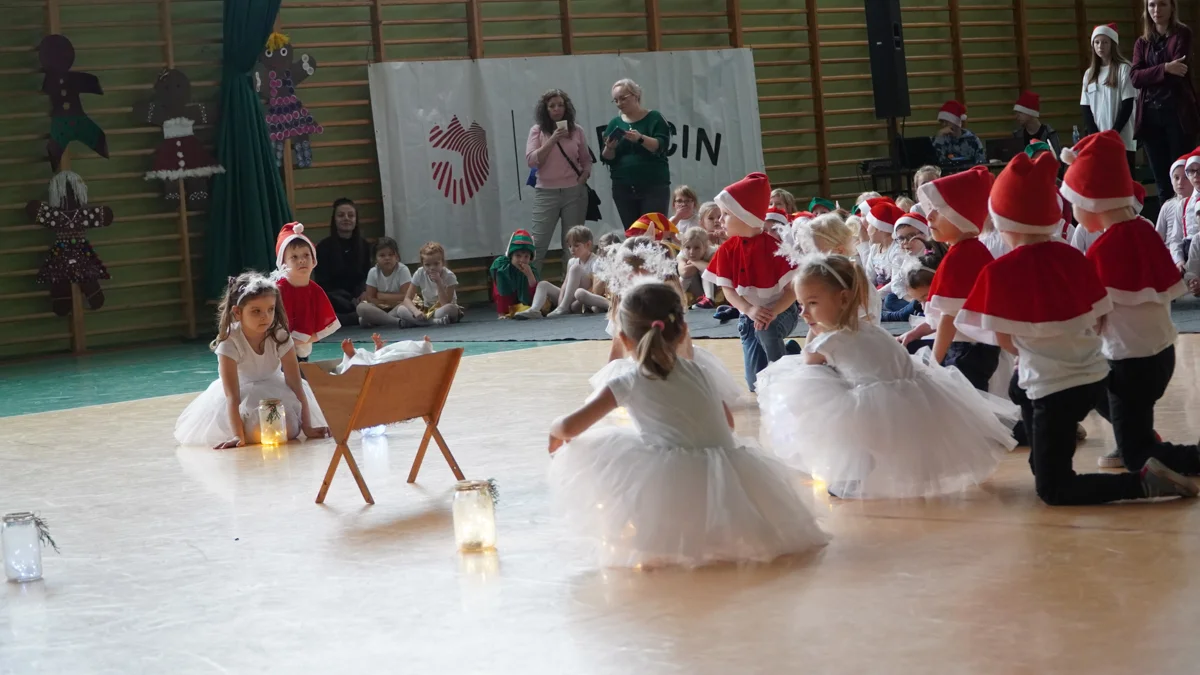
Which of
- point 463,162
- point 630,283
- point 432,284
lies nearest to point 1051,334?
point 630,283

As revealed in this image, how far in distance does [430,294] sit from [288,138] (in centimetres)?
169

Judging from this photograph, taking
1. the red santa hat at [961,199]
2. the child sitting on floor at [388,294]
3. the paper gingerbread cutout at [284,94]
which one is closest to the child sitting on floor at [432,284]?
the child sitting on floor at [388,294]

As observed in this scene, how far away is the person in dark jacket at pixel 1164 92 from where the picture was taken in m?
8.60

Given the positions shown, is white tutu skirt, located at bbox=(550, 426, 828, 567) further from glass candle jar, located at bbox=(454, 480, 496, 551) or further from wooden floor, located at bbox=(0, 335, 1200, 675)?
glass candle jar, located at bbox=(454, 480, 496, 551)

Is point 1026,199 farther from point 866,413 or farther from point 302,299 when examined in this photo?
point 302,299

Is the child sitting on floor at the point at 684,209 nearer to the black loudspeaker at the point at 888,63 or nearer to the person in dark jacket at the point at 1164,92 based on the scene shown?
the black loudspeaker at the point at 888,63

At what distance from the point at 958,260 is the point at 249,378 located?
2.83m

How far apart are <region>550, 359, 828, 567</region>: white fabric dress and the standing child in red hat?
3.32ft

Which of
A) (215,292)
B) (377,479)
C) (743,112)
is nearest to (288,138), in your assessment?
(215,292)

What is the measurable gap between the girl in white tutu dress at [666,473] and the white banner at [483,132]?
7.58 m

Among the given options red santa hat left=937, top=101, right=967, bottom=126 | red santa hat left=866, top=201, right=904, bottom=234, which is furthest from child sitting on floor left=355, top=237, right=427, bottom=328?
red santa hat left=937, top=101, right=967, bottom=126

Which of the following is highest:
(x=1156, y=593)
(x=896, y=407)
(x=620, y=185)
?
(x=620, y=185)

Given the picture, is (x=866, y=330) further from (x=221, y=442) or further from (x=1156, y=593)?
(x=221, y=442)

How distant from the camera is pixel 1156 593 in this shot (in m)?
2.60
